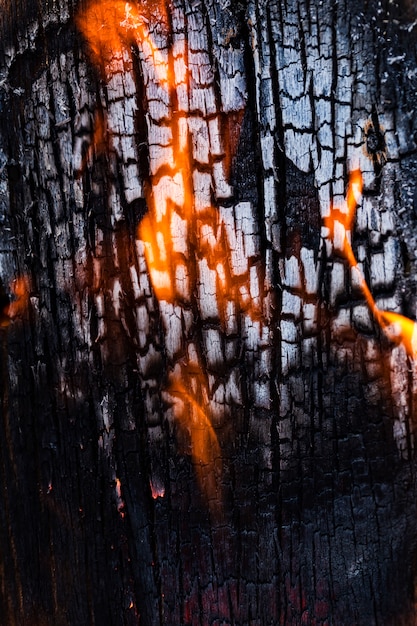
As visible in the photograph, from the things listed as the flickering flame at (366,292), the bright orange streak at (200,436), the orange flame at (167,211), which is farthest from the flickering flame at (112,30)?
the bright orange streak at (200,436)

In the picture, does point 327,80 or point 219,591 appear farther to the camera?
point 219,591

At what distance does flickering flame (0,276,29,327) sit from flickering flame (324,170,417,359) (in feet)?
2.87

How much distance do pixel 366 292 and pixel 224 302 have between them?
36 cm

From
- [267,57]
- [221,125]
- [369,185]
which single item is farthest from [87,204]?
[369,185]

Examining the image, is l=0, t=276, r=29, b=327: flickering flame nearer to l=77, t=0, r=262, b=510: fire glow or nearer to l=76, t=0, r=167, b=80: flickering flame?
l=77, t=0, r=262, b=510: fire glow

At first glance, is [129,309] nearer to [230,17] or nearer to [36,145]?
[36,145]

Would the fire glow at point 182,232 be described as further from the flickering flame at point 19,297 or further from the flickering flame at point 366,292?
the flickering flame at point 19,297

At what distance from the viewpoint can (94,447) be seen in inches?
62.5

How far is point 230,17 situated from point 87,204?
0.61 metres

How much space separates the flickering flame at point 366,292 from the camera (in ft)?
4.68

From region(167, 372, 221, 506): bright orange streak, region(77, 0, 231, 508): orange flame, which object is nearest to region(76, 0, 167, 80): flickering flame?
region(77, 0, 231, 508): orange flame

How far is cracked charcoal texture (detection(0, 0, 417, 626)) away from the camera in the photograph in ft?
4.66

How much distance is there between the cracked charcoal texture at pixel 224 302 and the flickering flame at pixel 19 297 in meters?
0.02

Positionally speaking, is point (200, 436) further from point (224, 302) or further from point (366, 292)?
point (366, 292)
